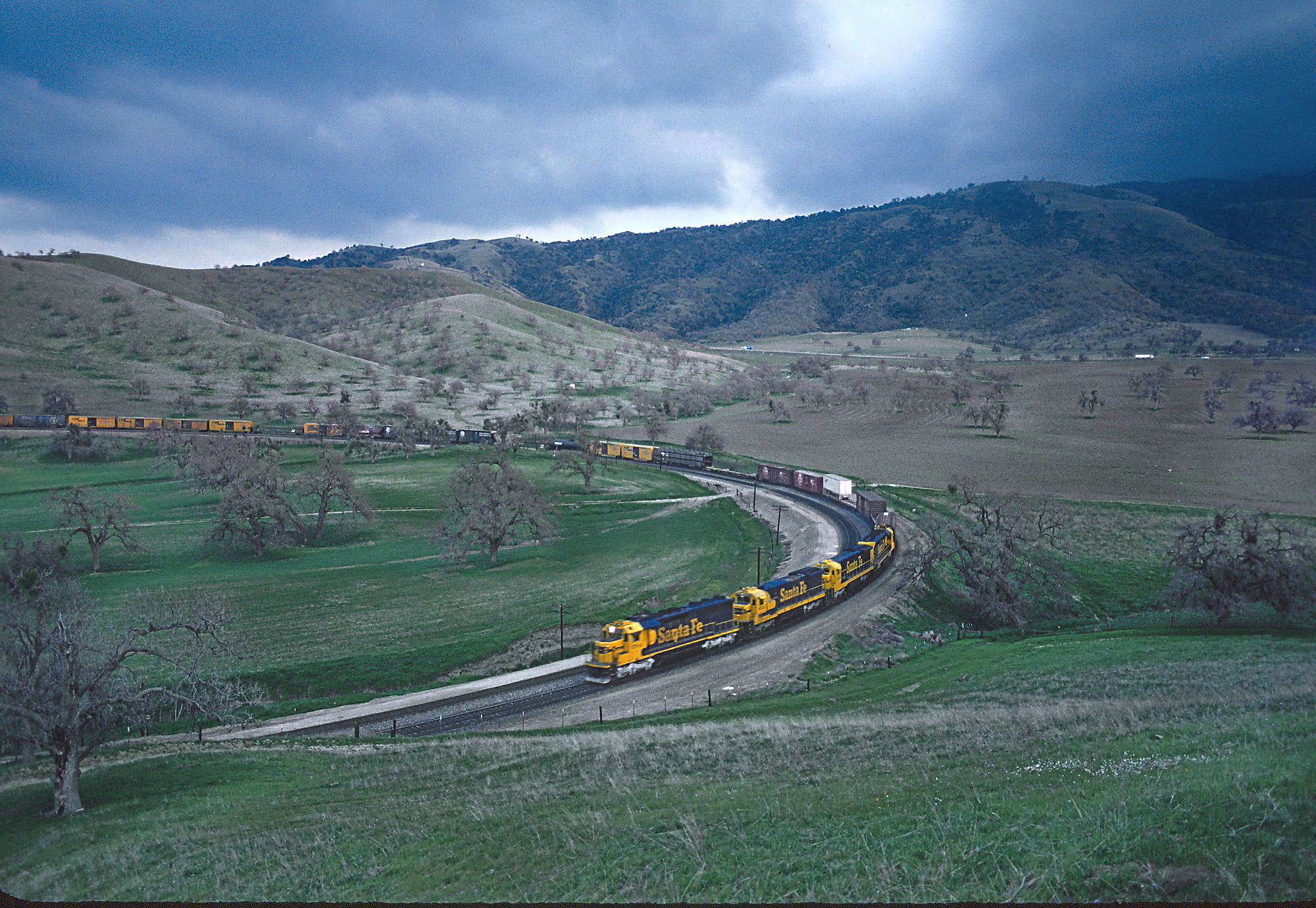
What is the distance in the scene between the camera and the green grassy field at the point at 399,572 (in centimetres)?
4288

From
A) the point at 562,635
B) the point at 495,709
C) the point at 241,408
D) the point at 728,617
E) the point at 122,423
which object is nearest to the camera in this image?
the point at 495,709

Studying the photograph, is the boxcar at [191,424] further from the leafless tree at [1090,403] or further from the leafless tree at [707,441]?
the leafless tree at [1090,403]

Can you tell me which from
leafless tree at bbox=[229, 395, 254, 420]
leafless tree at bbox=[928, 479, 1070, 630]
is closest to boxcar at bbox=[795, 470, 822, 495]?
leafless tree at bbox=[928, 479, 1070, 630]

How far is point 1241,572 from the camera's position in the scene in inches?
1656

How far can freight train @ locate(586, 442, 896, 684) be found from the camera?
128 feet

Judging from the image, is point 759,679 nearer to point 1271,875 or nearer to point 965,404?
point 1271,875

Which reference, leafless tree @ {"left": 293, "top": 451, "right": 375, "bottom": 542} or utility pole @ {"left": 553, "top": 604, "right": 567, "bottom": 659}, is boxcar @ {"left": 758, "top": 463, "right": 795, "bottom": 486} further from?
utility pole @ {"left": 553, "top": 604, "right": 567, "bottom": 659}

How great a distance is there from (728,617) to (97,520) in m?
60.2

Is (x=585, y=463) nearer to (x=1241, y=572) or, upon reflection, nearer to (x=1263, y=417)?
(x=1241, y=572)

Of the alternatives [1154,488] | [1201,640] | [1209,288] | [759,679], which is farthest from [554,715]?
[1209,288]

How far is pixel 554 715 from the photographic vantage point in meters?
35.0

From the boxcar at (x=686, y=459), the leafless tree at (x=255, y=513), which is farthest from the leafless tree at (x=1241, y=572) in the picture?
the leafless tree at (x=255, y=513)

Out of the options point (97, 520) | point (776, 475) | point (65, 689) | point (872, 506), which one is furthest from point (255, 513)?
point (776, 475)

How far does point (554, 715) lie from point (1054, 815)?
2594 cm
